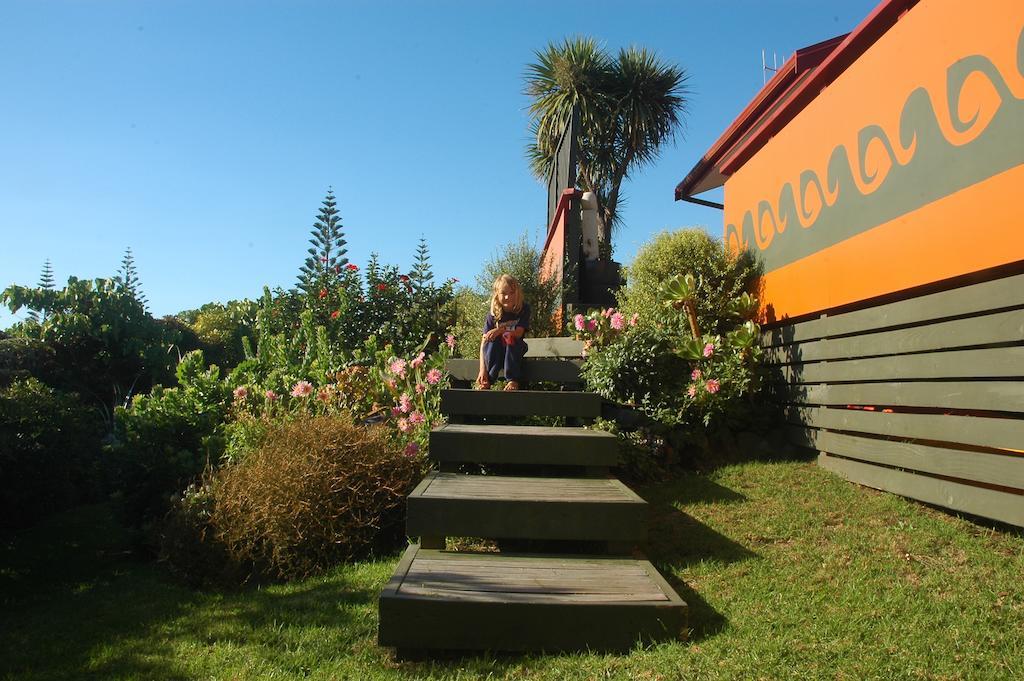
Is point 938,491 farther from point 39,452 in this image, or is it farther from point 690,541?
point 39,452

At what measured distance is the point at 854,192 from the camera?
203 inches

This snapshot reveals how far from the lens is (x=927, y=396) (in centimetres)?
409

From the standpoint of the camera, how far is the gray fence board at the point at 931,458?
3477 millimetres

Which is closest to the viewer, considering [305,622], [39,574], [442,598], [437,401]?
[442,598]

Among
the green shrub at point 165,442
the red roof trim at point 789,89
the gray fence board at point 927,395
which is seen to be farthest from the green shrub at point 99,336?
the gray fence board at point 927,395

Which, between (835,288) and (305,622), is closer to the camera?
(305,622)

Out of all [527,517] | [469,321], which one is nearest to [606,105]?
[469,321]

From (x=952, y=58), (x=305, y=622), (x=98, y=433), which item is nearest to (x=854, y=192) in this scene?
(x=952, y=58)

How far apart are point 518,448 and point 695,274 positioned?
3.34 meters

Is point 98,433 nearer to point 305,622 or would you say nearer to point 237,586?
point 237,586

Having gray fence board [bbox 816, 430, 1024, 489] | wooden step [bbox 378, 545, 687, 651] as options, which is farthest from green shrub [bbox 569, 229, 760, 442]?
wooden step [bbox 378, 545, 687, 651]

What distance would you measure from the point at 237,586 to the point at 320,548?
1.67 feet

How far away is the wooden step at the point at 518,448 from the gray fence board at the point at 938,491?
1.86 metres

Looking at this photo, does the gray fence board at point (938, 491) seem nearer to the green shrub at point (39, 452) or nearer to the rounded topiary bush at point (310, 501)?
the rounded topiary bush at point (310, 501)
